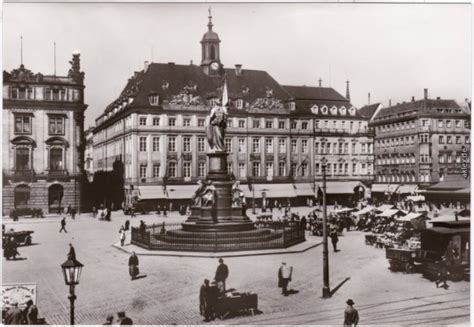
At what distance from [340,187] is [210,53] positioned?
8884 millimetres

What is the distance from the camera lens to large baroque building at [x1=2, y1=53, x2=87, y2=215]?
16656 mm

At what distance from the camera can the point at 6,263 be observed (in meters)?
15.7

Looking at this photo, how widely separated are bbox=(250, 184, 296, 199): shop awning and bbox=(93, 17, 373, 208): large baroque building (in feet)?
0.13

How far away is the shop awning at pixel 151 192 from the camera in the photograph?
76.0 ft

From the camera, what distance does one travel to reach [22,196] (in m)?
17.6

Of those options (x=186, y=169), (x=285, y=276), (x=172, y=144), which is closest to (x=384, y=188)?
(x=186, y=169)

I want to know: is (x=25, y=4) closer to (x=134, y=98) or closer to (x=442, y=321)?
(x=134, y=98)

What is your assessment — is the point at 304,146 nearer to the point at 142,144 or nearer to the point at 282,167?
the point at 282,167

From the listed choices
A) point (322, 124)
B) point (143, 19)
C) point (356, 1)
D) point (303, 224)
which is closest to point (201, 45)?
point (143, 19)

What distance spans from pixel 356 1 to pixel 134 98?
370 inches

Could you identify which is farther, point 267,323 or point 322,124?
point 322,124

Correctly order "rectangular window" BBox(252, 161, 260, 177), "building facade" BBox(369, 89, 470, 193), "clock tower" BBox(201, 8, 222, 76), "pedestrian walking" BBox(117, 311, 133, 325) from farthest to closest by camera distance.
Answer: "rectangular window" BBox(252, 161, 260, 177)
"building facade" BBox(369, 89, 470, 193)
"clock tower" BBox(201, 8, 222, 76)
"pedestrian walking" BBox(117, 311, 133, 325)

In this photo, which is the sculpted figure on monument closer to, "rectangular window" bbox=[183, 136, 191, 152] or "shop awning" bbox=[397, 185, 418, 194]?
"rectangular window" bbox=[183, 136, 191, 152]

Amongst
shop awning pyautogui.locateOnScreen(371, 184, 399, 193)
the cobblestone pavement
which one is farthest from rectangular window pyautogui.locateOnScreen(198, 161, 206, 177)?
shop awning pyautogui.locateOnScreen(371, 184, 399, 193)
